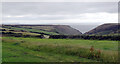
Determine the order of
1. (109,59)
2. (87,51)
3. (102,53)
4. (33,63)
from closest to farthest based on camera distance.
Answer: (33,63) → (109,59) → (102,53) → (87,51)

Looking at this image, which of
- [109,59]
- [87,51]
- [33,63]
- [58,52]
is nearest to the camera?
[33,63]

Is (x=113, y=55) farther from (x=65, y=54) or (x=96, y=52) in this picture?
(x=65, y=54)

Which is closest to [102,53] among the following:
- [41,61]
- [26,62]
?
[41,61]

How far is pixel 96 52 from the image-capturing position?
23844 millimetres

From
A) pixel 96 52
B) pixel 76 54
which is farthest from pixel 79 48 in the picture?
pixel 96 52

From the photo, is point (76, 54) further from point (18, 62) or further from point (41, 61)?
point (18, 62)

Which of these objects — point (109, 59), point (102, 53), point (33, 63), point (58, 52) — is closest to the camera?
point (33, 63)

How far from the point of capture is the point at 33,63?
63.5 ft

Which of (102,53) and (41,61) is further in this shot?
(102,53)

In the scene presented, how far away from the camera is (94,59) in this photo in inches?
873

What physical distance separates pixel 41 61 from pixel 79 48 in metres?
8.90

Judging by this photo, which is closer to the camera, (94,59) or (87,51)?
(94,59)

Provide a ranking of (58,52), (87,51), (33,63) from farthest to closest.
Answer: (58,52) → (87,51) → (33,63)

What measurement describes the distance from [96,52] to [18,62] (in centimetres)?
1260
